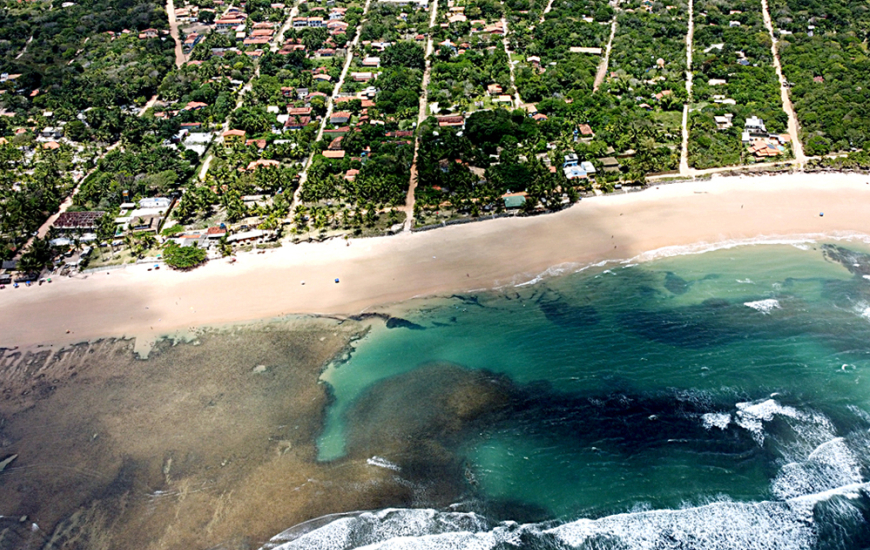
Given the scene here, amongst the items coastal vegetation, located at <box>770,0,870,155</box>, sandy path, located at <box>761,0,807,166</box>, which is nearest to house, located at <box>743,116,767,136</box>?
sandy path, located at <box>761,0,807,166</box>

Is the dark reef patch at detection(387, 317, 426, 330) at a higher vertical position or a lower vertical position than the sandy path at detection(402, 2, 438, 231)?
lower

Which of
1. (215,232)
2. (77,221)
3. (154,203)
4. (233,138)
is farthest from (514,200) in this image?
(77,221)

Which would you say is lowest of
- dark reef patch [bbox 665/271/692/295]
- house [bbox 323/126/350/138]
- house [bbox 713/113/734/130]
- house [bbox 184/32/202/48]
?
dark reef patch [bbox 665/271/692/295]

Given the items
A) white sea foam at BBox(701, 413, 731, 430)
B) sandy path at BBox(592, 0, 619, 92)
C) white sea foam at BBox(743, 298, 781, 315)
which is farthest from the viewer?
sandy path at BBox(592, 0, 619, 92)

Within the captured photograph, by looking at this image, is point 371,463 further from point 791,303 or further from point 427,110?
point 427,110

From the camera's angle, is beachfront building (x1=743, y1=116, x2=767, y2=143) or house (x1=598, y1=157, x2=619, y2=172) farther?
beachfront building (x1=743, y1=116, x2=767, y2=143)

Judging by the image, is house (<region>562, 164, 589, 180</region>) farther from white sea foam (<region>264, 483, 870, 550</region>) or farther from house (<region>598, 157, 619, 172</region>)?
white sea foam (<region>264, 483, 870, 550</region>)

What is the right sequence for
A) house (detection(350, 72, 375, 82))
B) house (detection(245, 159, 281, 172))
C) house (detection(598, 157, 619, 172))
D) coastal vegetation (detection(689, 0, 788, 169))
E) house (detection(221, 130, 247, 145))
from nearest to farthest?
house (detection(598, 157, 619, 172)) → house (detection(245, 159, 281, 172)) → coastal vegetation (detection(689, 0, 788, 169)) → house (detection(221, 130, 247, 145)) → house (detection(350, 72, 375, 82))

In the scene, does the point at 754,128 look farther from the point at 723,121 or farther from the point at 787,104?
the point at 787,104
